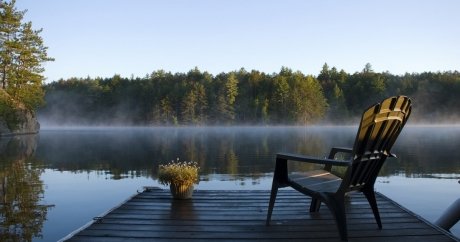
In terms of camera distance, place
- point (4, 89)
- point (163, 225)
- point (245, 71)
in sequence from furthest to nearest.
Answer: point (245, 71)
point (4, 89)
point (163, 225)

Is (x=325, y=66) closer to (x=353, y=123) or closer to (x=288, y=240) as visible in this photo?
(x=353, y=123)

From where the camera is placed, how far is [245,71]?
275 feet

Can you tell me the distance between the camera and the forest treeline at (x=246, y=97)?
75.0 metres

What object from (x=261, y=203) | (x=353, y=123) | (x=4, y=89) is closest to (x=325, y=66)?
(x=353, y=123)

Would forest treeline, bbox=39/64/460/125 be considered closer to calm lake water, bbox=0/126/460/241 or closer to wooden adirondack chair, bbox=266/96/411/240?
calm lake water, bbox=0/126/460/241

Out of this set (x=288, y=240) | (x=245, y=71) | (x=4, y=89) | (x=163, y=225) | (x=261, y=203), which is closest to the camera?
(x=288, y=240)

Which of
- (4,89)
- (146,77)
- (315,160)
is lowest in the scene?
(315,160)

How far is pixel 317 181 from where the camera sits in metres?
4.55

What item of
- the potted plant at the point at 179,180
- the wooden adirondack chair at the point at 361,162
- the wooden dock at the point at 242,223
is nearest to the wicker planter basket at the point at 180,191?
the potted plant at the point at 179,180

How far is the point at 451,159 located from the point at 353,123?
63.2m

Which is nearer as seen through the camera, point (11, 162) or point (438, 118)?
point (11, 162)

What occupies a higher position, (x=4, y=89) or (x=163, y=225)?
(x=4, y=89)

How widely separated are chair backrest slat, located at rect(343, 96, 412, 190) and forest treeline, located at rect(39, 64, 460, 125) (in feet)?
228

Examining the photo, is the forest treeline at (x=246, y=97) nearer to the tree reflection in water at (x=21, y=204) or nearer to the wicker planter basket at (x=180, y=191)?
the tree reflection in water at (x=21, y=204)
